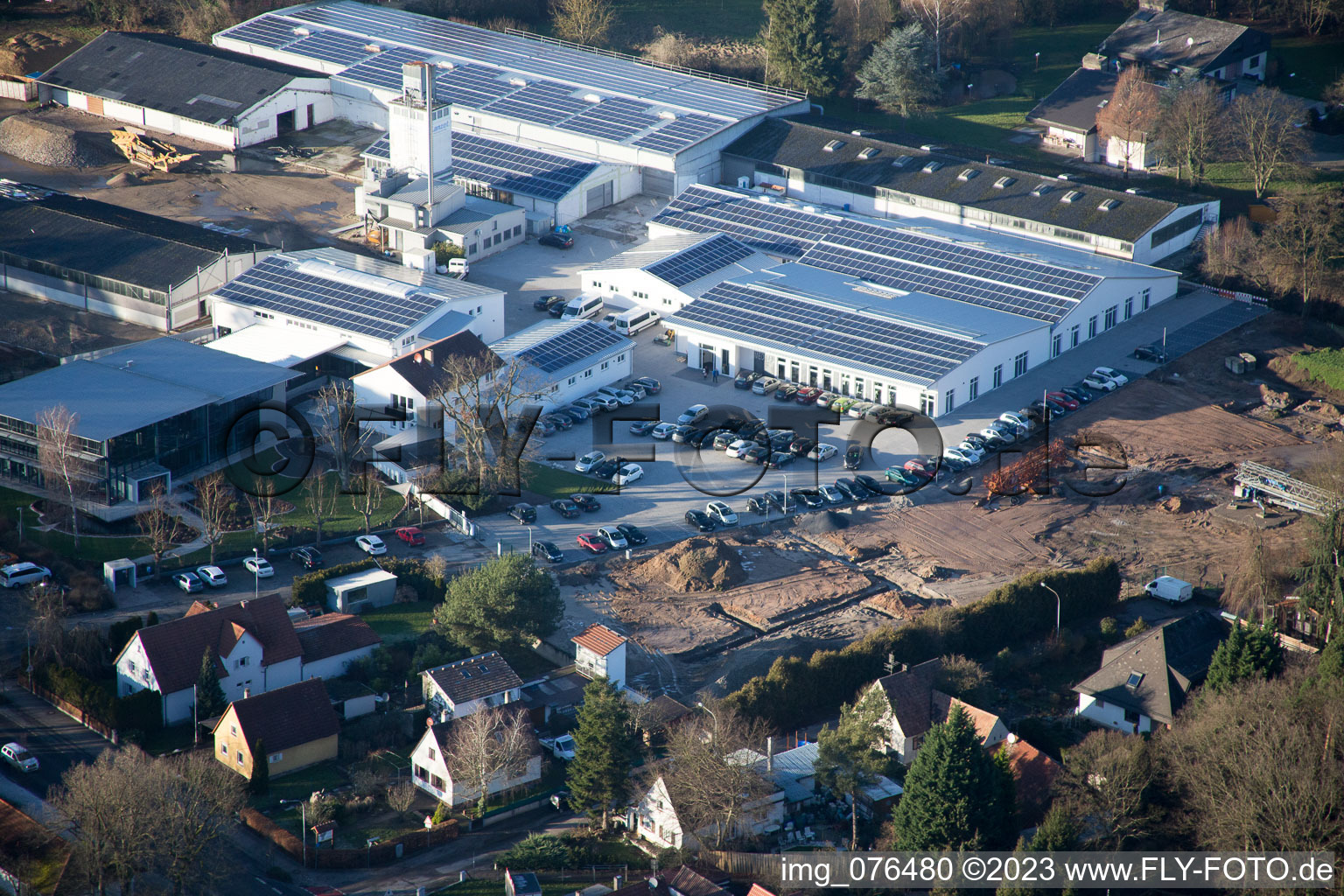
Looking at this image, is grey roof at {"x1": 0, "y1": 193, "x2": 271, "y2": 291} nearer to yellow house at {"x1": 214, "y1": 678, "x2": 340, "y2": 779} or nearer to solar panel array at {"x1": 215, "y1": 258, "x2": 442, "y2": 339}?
solar panel array at {"x1": 215, "y1": 258, "x2": 442, "y2": 339}

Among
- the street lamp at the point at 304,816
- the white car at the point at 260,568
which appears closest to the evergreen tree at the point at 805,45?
the white car at the point at 260,568

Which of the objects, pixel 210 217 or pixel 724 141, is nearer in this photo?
pixel 210 217

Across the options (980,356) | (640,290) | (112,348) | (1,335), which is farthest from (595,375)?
(1,335)

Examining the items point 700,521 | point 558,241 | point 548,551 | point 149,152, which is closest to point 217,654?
point 548,551

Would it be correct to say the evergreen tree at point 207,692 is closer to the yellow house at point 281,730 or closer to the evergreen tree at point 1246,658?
the yellow house at point 281,730

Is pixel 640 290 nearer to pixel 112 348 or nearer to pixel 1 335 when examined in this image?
pixel 112 348

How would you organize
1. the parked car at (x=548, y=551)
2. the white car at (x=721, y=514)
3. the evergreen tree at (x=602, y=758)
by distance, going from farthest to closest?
1. the white car at (x=721, y=514)
2. the parked car at (x=548, y=551)
3. the evergreen tree at (x=602, y=758)
